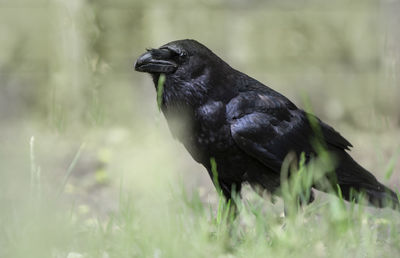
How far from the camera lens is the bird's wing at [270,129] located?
12.4 ft

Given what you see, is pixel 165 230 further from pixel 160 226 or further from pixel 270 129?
pixel 270 129

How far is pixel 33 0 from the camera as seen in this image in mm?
7707

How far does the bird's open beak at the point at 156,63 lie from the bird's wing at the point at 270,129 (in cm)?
38

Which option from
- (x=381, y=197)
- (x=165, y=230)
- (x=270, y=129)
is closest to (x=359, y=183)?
(x=381, y=197)

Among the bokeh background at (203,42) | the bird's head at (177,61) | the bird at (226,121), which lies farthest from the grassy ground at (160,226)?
the bokeh background at (203,42)

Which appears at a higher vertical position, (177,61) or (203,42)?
(177,61)

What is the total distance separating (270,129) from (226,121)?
311 millimetres

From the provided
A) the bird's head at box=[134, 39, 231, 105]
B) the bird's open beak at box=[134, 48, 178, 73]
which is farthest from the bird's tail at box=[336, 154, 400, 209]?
the bird's open beak at box=[134, 48, 178, 73]

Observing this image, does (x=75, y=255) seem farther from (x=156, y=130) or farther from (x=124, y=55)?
(x=124, y=55)

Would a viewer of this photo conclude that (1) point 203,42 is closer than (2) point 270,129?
No

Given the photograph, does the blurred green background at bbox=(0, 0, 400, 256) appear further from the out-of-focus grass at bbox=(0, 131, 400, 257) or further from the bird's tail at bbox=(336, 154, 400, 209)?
the out-of-focus grass at bbox=(0, 131, 400, 257)

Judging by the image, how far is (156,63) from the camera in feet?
12.4

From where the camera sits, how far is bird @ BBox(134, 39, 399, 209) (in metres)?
3.74

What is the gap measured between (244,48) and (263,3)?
0.53 metres
